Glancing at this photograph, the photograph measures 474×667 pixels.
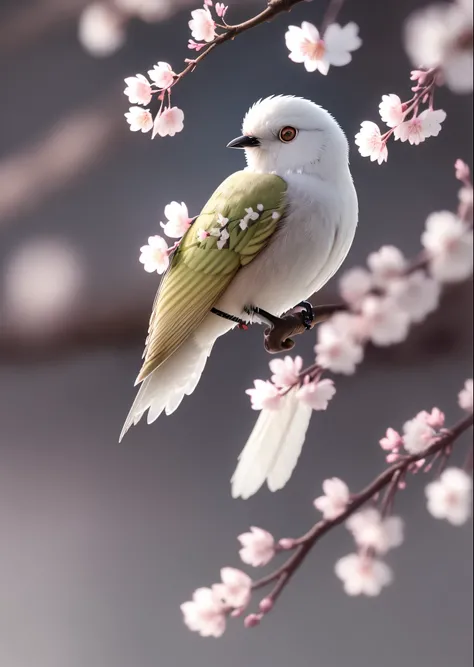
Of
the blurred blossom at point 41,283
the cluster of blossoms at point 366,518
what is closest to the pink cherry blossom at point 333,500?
the cluster of blossoms at point 366,518

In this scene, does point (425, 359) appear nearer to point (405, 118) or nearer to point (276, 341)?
point (276, 341)

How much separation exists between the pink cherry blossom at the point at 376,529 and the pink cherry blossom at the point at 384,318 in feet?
0.83

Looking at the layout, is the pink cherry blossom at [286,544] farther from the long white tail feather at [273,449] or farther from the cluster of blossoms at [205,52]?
the cluster of blossoms at [205,52]

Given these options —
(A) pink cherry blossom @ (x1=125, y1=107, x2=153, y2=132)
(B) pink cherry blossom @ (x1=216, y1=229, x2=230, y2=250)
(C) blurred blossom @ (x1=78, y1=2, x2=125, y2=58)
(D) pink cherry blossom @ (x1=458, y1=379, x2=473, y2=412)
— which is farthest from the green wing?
(C) blurred blossom @ (x1=78, y1=2, x2=125, y2=58)

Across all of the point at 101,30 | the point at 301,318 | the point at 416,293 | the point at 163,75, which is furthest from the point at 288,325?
the point at 101,30

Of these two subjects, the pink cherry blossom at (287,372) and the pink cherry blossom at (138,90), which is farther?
the pink cherry blossom at (138,90)

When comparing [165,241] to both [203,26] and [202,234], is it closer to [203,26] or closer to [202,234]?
[202,234]

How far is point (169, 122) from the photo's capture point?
1.15 meters

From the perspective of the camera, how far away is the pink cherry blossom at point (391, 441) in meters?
0.99

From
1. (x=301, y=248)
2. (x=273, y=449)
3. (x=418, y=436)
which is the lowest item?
(x=418, y=436)

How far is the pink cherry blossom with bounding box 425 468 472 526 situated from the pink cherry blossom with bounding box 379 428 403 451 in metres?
0.07

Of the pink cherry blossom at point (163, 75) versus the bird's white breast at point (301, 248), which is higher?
the pink cherry blossom at point (163, 75)

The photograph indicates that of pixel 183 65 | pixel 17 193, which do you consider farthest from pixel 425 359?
pixel 17 193

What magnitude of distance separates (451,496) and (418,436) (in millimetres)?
88
